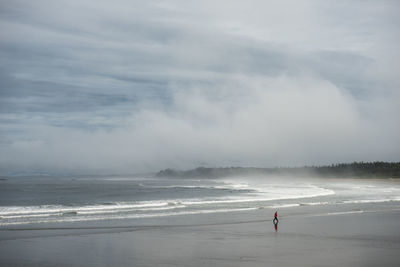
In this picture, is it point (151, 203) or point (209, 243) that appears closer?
point (209, 243)

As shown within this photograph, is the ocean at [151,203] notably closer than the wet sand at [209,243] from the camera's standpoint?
No

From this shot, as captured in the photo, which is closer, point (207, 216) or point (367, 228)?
point (367, 228)

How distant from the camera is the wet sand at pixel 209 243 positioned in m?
17.7

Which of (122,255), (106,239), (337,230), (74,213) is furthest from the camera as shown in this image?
(74,213)

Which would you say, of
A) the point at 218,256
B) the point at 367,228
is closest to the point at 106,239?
the point at 218,256

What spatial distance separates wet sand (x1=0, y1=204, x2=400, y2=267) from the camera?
17658 millimetres

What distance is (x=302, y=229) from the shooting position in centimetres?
2734

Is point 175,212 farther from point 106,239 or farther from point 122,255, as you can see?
point 122,255

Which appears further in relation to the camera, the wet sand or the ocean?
the ocean

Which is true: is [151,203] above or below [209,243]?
below

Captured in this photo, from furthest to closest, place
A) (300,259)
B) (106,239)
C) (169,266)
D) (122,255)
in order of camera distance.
→ (106,239) < (122,255) < (300,259) < (169,266)

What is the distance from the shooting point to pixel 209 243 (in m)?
22.0

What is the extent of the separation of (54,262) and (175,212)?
71.2ft

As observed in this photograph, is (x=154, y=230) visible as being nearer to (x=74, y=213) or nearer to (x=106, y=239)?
(x=106, y=239)
